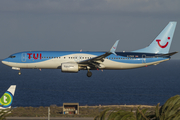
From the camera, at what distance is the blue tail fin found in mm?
63031

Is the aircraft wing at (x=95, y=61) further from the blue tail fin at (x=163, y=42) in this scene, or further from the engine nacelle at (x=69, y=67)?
the blue tail fin at (x=163, y=42)

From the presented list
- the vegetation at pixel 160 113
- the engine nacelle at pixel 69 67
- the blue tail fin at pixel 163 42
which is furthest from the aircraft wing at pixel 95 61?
the vegetation at pixel 160 113

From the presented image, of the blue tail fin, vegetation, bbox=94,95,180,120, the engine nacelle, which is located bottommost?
vegetation, bbox=94,95,180,120

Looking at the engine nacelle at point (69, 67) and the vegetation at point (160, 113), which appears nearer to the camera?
the vegetation at point (160, 113)

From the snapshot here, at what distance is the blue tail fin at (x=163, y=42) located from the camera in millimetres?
63031

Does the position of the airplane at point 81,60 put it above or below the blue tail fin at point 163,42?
below

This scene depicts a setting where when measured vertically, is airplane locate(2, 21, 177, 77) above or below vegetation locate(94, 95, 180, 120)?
above

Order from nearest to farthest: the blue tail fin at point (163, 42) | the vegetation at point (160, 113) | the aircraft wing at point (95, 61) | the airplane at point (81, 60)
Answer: the vegetation at point (160, 113) < the aircraft wing at point (95, 61) < the airplane at point (81, 60) < the blue tail fin at point (163, 42)

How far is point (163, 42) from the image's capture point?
6412 centimetres

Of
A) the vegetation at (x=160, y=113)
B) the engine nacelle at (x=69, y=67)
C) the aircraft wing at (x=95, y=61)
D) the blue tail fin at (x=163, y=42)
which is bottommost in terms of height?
the vegetation at (x=160, y=113)

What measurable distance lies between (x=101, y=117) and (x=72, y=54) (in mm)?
37765

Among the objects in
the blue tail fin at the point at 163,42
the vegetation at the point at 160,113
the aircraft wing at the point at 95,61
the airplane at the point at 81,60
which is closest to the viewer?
the vegetation at the point at 160,113

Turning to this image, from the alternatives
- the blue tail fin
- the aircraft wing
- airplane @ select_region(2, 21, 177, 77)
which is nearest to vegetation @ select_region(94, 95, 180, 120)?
airplane @ select_region(2, 21, 177, 77)

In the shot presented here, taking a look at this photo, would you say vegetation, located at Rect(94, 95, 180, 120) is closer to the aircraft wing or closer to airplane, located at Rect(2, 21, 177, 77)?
airplane, located at Rect(2, 21, 177, 77)
